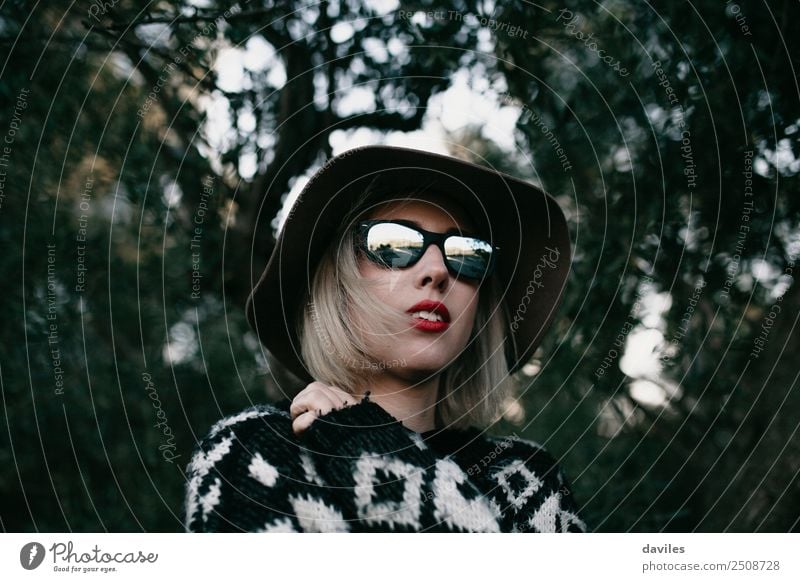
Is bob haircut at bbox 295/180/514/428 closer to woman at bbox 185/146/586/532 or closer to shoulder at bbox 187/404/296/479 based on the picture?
woman at bbox 185/146/586/532

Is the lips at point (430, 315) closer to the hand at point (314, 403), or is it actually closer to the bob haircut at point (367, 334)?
the bob haircut at point (367, 334)

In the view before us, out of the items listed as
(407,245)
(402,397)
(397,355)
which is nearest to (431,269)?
(407,245)

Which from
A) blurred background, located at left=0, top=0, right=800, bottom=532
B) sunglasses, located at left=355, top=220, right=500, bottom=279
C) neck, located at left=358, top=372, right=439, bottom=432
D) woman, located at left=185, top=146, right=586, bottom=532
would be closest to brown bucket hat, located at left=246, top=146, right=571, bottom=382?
woman, located at left=185, top=146, right=586, bottom=532

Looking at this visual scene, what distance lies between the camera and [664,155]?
2637 mm

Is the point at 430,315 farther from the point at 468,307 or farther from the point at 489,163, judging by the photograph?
the point at 489,163

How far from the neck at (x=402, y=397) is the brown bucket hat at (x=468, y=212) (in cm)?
28

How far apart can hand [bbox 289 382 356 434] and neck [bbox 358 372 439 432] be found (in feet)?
0.32

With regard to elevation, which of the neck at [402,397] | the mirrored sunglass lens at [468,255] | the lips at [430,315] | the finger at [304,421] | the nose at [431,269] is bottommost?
the finger at [304,421]

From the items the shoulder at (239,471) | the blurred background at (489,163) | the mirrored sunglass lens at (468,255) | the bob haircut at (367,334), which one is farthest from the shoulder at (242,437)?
the blurred background at (489,163)

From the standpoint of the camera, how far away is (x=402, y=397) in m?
1.89

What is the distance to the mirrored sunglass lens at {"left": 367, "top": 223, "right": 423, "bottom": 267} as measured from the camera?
1.82 m

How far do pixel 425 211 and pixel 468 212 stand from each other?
188 mm

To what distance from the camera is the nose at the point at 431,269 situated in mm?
1820

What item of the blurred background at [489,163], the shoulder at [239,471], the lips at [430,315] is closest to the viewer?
the shoulder at [239,471]
